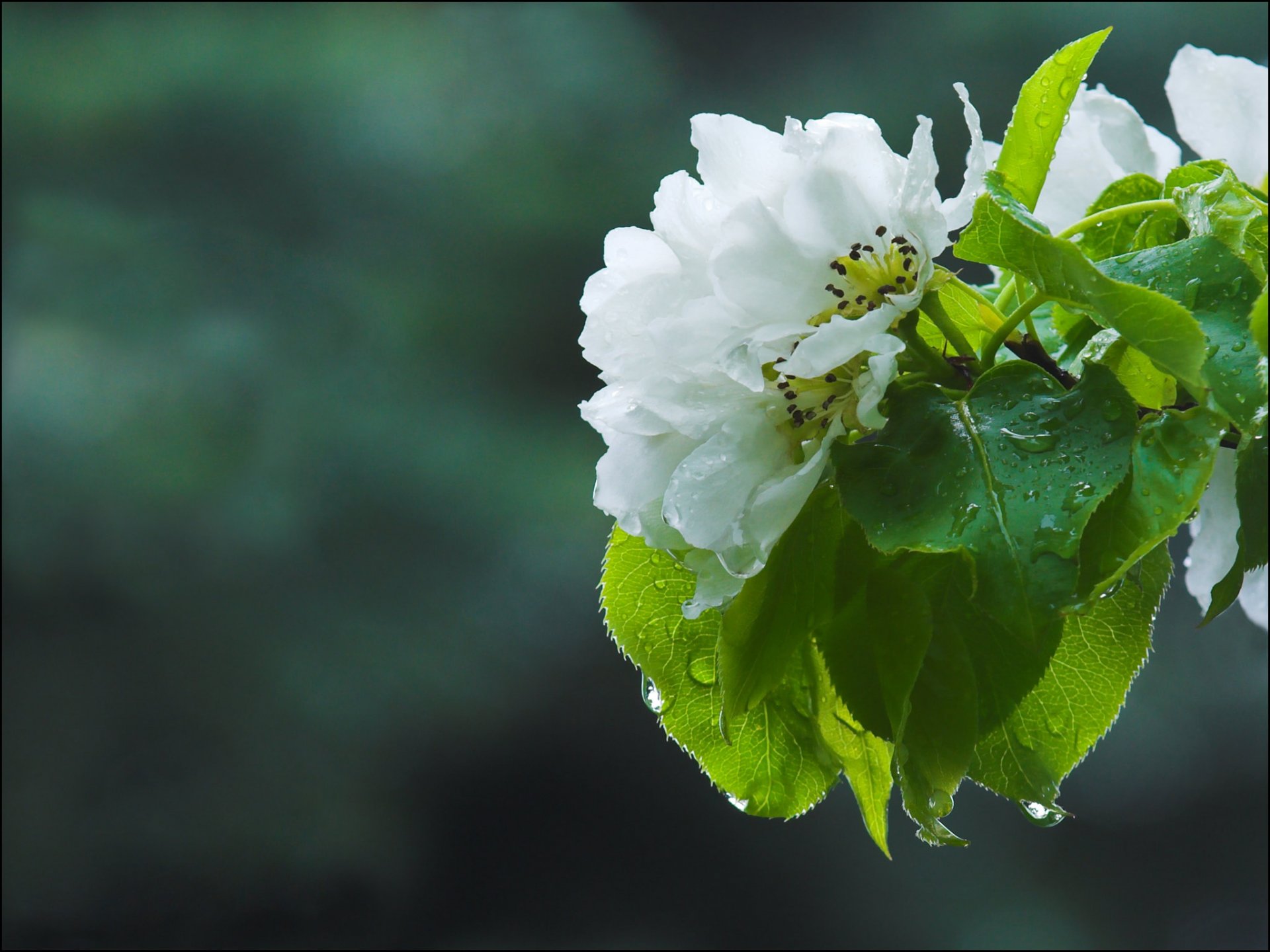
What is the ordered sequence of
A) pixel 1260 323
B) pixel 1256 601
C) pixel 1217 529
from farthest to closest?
1. pixel 1256 601
2. pixel 1217 529
3. pixel 1260 323

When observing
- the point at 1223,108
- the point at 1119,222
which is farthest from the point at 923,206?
the point at 1223,108

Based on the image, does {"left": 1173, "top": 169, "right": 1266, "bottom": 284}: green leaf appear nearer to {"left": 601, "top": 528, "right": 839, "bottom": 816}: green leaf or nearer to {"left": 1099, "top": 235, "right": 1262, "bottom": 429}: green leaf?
{"left": 1099, "top": 235, "right": 1262, "bottom": 429}: green leaf

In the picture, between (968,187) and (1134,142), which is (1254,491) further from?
(1134,142)

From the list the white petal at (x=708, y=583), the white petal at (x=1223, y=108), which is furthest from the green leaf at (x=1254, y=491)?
the white petal at (x=1223, y=108)

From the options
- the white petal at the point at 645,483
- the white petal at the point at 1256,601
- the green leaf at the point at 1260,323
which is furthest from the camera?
the white petal at the point at 1256,601

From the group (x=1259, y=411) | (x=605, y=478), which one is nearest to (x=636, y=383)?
(x=605, y=478)

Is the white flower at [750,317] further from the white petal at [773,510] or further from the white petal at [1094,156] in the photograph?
the white petal at [1094,156]
